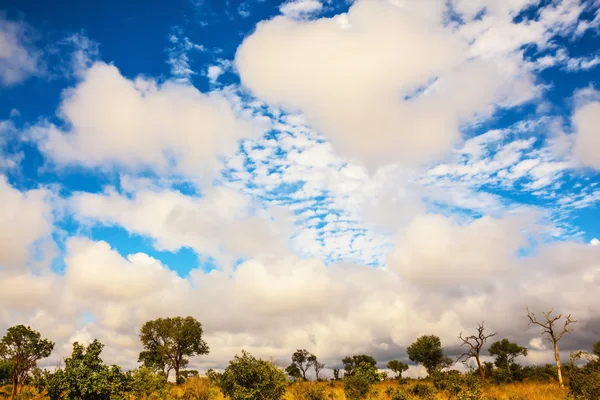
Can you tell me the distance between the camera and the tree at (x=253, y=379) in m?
23.9

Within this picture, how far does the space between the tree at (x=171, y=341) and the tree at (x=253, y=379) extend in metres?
43.9

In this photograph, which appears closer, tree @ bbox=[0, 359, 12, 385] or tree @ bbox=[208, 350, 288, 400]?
tree @ bbox=[208, 350, 288, 400]

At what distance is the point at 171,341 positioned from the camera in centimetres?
6481

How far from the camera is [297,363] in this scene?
103 metres

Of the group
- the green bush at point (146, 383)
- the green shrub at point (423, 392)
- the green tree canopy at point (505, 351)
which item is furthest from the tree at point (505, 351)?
the green bush at point (146, 383)

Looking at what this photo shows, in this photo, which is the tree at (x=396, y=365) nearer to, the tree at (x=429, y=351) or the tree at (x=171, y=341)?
the tree at (x=429, y=351)

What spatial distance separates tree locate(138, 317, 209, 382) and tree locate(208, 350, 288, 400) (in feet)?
144

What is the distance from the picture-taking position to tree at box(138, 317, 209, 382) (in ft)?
209

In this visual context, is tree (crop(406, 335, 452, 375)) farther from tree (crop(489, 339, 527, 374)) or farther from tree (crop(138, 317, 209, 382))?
tree (crop(138, 317, 209, 382))

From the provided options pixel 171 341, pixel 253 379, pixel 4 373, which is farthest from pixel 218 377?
pixel 4 373

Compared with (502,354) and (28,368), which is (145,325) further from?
(502,354)

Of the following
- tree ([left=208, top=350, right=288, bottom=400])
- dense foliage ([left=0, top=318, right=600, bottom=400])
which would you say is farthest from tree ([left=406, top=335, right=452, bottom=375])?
tree ([left=208, top=350, right=288, bottom=400])

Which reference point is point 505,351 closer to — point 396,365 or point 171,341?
point 396,365

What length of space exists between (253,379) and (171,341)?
4653cm
